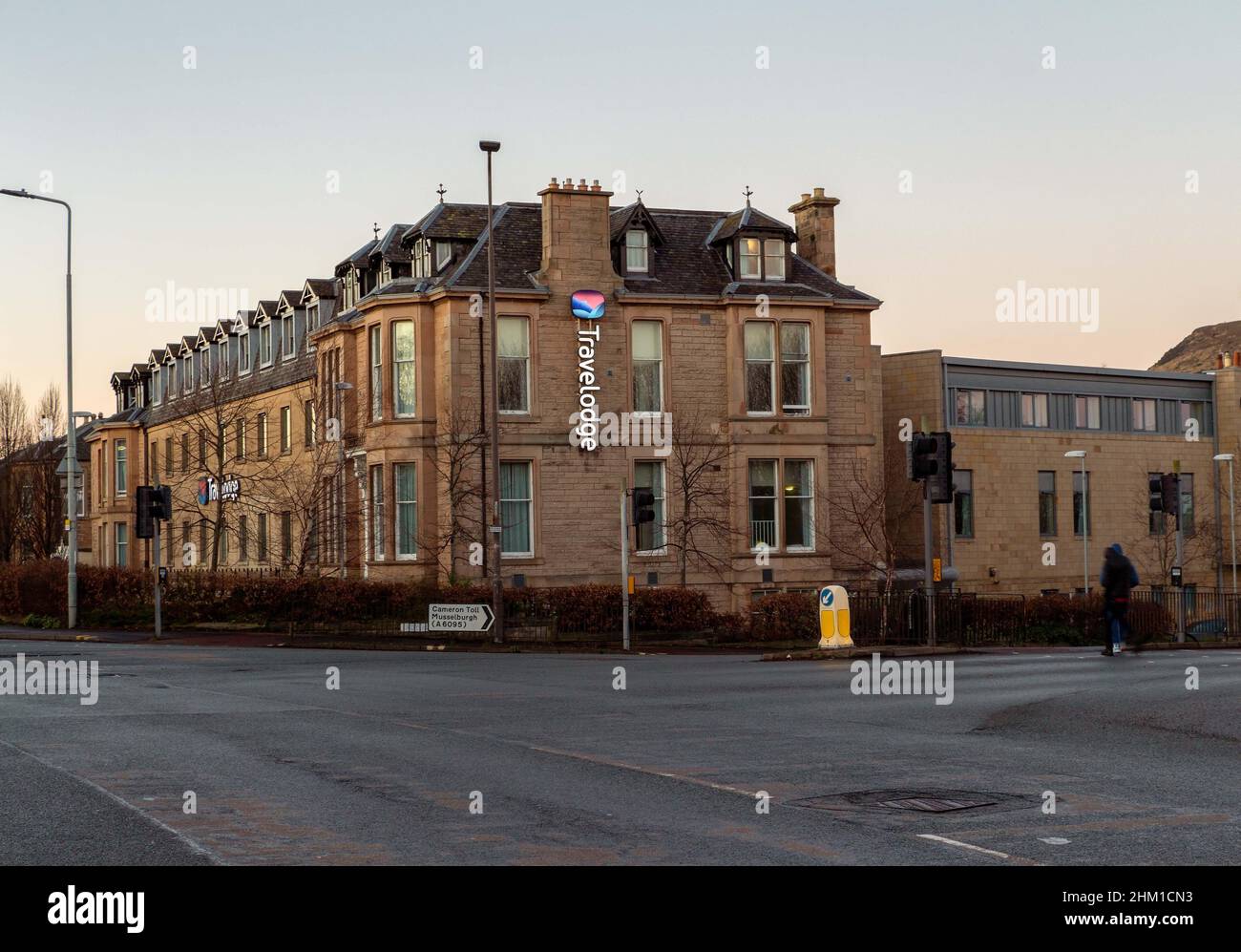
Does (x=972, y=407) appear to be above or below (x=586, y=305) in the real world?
below

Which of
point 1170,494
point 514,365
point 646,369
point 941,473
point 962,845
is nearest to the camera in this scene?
point 962,845

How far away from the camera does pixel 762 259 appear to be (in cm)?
4481

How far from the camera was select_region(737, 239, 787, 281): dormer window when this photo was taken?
1758 inches

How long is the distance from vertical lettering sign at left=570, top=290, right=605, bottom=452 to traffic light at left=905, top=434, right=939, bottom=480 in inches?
709

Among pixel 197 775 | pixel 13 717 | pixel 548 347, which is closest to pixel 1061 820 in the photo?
pixel 197 775

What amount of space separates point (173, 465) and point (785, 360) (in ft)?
101

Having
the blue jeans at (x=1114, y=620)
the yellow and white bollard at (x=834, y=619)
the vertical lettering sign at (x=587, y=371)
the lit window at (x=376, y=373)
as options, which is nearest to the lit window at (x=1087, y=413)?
the vertical lettering sign at (x=587, y=371)

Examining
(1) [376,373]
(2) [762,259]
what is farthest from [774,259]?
(1) [376,373]

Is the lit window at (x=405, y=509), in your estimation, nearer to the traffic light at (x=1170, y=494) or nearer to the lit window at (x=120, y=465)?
the traffic light at (x=1170, y=494)

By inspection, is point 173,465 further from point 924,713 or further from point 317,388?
point 924,713

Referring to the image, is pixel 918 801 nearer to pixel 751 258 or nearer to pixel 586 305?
pixel 586 305

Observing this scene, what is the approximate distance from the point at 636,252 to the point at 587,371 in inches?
162

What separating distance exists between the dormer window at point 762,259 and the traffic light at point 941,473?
19.9 meters

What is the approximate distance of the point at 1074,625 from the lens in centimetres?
3662
